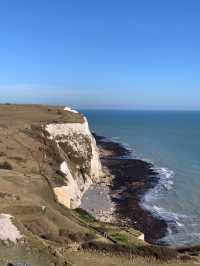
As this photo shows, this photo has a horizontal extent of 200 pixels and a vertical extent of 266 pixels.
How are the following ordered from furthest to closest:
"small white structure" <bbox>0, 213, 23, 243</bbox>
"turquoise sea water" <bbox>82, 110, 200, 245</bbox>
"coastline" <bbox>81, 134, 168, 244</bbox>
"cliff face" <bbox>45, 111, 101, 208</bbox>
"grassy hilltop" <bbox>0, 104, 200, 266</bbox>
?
"cliff face" <bbox>45, 111, 101, 208</bbox> → "coastline" <bbox>81, 134, 168, 244</bbox> → "turquoise sea water" <bbox>82, 110, 200, 245</bbox> → "small white structure" <bbox>0, 213, 23, 243</bbox> → "grassy hilltop" <bbox>0, 104, 200, 266</bbox>

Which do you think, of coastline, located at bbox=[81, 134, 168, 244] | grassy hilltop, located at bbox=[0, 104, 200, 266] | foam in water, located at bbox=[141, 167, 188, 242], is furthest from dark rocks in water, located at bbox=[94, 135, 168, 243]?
grassy hilltop, located at bbox=[0, 104, 200, 266]

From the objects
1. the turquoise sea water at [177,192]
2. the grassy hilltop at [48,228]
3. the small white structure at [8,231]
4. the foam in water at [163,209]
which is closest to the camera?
the grassy hilltop at [48,228]

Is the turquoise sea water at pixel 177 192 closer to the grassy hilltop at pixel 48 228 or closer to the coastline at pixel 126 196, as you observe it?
the coastline at pixel 126 196

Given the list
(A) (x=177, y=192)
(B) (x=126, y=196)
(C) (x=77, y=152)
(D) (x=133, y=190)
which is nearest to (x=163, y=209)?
(B) (x=126, y=196)

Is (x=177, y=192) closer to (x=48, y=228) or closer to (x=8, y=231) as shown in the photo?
(x=48, y=228)

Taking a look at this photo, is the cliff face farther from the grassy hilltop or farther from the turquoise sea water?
the turquoise sea water

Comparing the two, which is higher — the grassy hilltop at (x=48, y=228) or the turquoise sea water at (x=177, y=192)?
the grassy hilltop at (x=48, y=228)

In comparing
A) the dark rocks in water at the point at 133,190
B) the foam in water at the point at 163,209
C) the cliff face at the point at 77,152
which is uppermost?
the cliff face at the point at 77,152

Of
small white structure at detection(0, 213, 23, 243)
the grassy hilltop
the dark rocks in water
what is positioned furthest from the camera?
the dark rocks in water

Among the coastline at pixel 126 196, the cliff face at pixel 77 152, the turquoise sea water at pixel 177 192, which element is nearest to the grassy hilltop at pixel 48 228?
the cliff face at pixel 77 152

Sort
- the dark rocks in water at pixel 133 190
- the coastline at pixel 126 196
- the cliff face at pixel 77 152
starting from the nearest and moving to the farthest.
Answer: the dark rocks in water at pixel 133 190, the coastline at pixel 126 196, the cliff face at pixel 77 152
